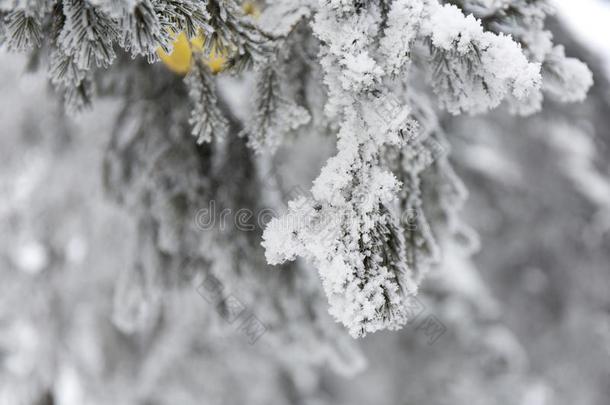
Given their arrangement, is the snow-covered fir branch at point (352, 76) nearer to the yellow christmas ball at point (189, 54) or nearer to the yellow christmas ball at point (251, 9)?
the yellow christmas ball at point (189, 54)

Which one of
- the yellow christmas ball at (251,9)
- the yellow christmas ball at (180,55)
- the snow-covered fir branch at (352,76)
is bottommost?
the yellow christmas ball at (180,55)

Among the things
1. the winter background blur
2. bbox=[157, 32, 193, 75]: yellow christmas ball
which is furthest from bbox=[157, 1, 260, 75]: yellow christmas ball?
the winter background blur

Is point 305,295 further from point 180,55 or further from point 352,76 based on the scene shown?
point 352,76

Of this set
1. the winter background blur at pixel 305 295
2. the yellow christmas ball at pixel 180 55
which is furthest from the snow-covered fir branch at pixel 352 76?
the winter background blur at pixel 305 295

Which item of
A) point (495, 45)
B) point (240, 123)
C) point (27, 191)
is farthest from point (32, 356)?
point (495, 45)

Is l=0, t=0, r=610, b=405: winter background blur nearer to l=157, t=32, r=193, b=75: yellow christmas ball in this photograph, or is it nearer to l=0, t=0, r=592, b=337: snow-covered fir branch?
l=157, t=32, r=193, b=75: yellow christmas ball

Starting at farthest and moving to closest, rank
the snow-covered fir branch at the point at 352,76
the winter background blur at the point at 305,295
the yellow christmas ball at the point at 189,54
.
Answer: the winter background blur at the point at 305,295 → the yellow christmas ball at the point at 189,54 → the snow-covered fir branch at the point at 352,76

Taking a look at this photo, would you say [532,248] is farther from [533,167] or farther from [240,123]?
[240,123]

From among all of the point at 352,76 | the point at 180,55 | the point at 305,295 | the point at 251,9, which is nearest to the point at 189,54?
the point at 180,55
